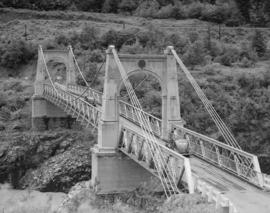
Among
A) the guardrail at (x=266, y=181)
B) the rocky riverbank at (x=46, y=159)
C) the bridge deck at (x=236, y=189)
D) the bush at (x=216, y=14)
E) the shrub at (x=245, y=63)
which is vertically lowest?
the rocky riverbank at (x=46, y=159)

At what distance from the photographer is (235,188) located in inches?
641

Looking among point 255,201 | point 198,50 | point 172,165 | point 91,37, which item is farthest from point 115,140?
point 91,37

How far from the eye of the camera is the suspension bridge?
15.9 m

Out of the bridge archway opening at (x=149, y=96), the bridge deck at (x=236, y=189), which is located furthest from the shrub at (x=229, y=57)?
the bridge deck at (x=236, y=189)

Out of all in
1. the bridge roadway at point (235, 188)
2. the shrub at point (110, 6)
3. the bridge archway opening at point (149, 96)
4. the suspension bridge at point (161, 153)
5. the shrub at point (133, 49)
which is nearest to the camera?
the bridge roadway at point (235, 188)

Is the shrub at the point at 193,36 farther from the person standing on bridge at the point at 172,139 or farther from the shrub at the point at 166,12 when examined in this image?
the person standing on bridge at the point at 172,139

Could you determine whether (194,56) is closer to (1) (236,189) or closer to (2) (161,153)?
(2) (161,153)

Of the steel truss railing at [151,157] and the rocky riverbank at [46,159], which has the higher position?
the steel truss railing at [151,157]

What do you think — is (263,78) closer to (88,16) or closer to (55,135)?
(55,135)

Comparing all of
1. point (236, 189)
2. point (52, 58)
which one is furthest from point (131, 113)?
point (52, 58)

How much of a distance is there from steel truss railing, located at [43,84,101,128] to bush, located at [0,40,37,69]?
54.7 feet

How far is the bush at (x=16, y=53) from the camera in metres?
58.0

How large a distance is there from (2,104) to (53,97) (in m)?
8.76

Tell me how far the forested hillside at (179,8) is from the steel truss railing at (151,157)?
55.1 metres
